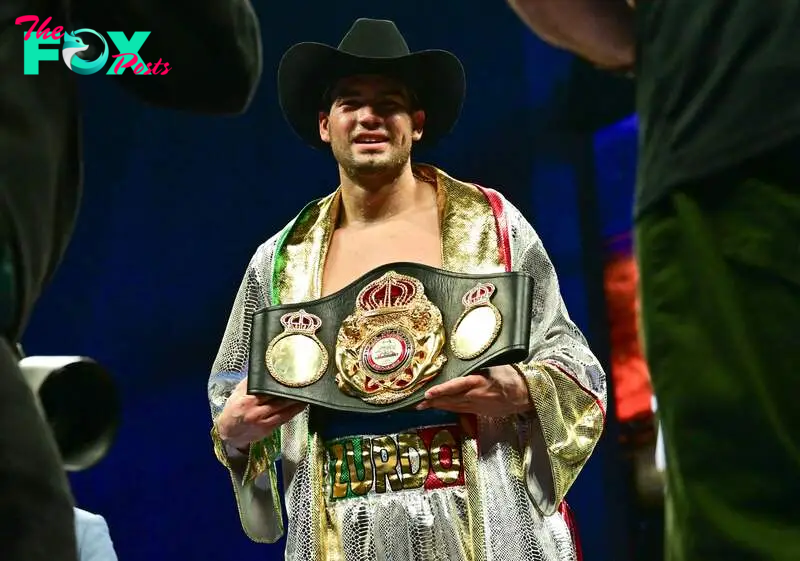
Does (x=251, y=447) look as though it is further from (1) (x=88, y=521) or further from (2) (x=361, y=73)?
(2) (x=361, y=73)

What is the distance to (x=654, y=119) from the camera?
2.11 ft

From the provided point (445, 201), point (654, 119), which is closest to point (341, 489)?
point (445, 201)

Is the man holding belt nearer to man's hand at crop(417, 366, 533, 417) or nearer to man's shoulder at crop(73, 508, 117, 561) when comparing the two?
man's hand at crop(417, 366, 533, 417)

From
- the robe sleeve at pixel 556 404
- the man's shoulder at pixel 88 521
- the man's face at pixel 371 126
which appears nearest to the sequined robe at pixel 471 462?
the robe sleeve at pixel 556 404

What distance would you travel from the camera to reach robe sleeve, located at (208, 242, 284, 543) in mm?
1561

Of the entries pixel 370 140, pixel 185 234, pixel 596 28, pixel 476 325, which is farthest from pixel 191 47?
pixel 185 234

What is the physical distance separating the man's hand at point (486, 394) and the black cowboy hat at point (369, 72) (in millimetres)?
573

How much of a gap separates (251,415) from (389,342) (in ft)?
0.71

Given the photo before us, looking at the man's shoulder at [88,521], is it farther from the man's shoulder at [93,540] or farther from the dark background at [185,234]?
the dark background at [185,234]

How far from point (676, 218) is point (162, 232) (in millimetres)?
2427

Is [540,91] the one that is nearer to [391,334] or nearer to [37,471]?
[391,334]

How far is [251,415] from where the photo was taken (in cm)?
146

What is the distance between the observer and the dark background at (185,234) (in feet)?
9.05

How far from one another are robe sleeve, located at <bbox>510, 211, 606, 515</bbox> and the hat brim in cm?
38
